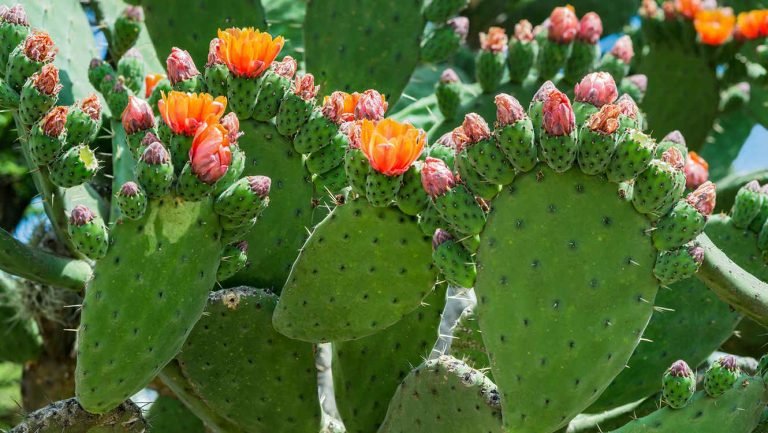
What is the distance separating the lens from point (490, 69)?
149 inches

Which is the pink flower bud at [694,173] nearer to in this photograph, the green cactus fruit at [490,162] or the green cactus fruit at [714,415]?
the green cactus fruit at [714,415]

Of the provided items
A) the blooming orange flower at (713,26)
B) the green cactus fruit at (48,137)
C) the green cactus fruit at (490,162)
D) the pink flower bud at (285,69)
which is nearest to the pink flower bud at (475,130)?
the green cactus fruit at (490,162)

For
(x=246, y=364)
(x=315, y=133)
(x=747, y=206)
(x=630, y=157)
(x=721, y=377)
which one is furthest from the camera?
(x=747, y=206)

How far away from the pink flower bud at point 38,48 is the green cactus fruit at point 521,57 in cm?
161

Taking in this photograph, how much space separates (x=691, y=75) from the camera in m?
4.40

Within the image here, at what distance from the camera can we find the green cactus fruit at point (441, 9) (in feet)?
11.9

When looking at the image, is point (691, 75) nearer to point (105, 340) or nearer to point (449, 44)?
point (449, 44)

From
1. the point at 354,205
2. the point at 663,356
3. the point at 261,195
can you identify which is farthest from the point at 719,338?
the point at 261,195

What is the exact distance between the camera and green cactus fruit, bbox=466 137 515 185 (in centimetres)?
233

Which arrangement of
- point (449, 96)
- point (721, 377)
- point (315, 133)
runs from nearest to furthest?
point (721, 377)
point (315, 133)
point (449, 96)

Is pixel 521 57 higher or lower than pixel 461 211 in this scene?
lower

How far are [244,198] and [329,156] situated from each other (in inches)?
15.7

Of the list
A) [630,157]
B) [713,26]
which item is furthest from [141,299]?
[713,26]

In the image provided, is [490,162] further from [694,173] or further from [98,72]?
[98,72]
